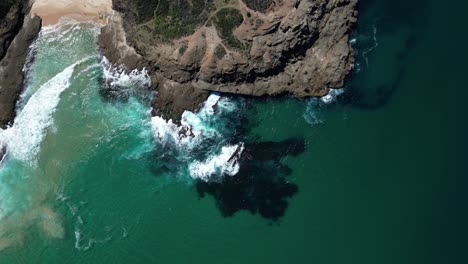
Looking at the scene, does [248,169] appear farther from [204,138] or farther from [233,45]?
[233,45]

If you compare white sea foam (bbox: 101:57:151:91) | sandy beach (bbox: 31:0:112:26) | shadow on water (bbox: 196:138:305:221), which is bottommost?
shadow on water (bbox: 196:138:305:221)

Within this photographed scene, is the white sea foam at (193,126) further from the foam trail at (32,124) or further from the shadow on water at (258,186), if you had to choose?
the foam trail at (32,124)

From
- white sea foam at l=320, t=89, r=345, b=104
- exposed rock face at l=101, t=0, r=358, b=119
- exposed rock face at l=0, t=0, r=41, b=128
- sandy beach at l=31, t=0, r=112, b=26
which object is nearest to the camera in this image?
exposed rock face at l=101, t=0, r=358, b=119

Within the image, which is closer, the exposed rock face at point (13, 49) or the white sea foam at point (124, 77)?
the exposed rock face at point (13, 49)

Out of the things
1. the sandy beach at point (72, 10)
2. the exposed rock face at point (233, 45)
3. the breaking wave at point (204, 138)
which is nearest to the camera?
the exposed rock face at point (233, 45)

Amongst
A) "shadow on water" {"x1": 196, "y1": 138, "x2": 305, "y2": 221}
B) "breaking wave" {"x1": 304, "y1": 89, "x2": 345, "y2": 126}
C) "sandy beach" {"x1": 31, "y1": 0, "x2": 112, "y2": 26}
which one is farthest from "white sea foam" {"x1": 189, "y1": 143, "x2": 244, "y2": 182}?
"sandy beach" {"x1": 31, "y1": 0, "x2": 112, "y2": 26}

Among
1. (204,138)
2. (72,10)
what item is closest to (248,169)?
(204,138)

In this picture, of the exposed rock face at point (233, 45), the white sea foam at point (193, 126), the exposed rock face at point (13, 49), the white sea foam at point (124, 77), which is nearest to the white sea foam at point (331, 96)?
the exposed rock face at point (233, 45)

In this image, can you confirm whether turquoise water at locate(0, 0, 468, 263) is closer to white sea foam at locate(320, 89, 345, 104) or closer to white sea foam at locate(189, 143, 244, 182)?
white sea foam at locate(189, 143, 244, 182)
